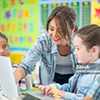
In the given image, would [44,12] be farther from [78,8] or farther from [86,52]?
[86,52]

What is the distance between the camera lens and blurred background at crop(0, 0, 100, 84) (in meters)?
3.65

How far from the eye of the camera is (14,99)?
0.97m

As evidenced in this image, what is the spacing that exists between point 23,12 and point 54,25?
282cm

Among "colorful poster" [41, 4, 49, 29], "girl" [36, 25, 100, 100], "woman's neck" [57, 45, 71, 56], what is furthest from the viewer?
"colorful poster" [41, 4, 49, 29]

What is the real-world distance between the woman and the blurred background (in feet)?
6.39

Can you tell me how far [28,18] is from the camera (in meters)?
4.02

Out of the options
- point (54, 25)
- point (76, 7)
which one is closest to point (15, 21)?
point (76, 7)

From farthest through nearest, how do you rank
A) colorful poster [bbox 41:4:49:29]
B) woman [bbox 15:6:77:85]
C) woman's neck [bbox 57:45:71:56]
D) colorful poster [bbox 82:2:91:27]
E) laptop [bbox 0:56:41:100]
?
colorful poster [bbox 41:4:49:29] → colorful poster [bbox 82:2:91:27] → woman's neck [bbox 57:45:71:56] → woman [bbox 15:6:77:85] → laptop [bbox 0:56:41:100]

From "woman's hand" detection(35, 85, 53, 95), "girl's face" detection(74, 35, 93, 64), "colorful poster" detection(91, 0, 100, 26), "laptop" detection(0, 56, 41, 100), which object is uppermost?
"colorful poster" detection(91, 0, 100, 26)

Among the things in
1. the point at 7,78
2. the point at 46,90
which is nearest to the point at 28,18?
the point at 46,90

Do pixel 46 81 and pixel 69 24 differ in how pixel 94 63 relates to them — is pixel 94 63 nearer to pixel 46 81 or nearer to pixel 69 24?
pixel 69 24

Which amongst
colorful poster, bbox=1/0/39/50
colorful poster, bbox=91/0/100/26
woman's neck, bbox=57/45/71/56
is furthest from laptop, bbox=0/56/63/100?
colorful poster, bbox=1/0/39/50

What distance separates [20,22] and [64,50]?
264 cm

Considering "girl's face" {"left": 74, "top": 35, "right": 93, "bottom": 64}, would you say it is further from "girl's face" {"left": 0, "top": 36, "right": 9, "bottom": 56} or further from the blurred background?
the blurred background
